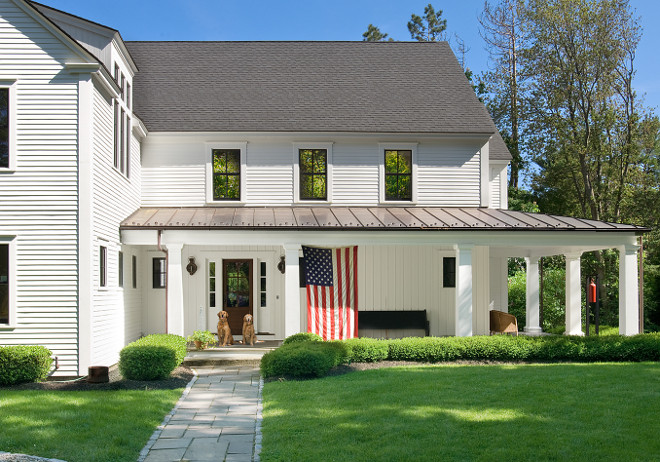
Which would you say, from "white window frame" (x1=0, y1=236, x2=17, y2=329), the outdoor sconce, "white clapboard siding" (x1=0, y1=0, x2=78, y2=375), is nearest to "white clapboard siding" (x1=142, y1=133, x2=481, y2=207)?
the outdoor sconce

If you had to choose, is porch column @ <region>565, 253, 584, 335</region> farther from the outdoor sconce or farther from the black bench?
the outdoor sconce

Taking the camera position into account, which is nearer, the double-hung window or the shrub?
the shrub

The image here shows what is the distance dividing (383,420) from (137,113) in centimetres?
1356

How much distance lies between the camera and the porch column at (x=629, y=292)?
647 inches

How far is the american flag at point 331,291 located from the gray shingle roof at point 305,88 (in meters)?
4.14

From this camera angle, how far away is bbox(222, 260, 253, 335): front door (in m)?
19.1

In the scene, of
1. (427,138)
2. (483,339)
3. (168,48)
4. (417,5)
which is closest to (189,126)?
(168,48)

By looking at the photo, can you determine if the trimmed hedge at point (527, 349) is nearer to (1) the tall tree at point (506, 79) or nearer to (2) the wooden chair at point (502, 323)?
(2) the wooden chair at point (502, 323)

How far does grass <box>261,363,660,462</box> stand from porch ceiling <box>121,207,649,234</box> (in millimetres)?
4930

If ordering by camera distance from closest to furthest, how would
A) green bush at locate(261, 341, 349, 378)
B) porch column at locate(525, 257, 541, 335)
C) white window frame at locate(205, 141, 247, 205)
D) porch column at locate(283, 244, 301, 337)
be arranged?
green bush at locate(261, 341, 349, 378), porch column at locate(283, 244, 301, 337), white window frame at locate(205, 141, 247, 205), porch column at locate(525, 257, 541, 335)

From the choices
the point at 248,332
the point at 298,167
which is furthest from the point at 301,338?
the point at 298,167

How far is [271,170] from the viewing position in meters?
18.9

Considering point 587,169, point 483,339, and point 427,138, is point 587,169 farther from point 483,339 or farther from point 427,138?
point 483,339

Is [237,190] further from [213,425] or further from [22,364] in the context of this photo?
[213,425]
